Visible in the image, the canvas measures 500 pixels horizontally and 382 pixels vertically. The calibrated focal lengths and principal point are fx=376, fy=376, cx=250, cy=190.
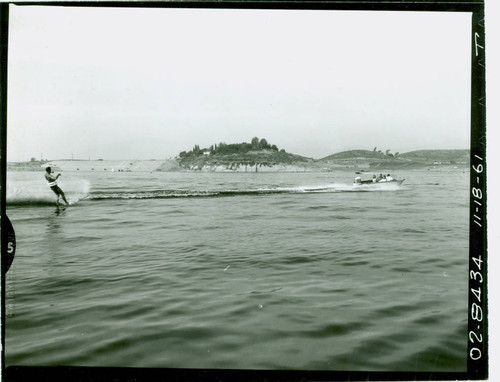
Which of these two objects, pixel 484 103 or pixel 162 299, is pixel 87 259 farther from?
pixel 484 103

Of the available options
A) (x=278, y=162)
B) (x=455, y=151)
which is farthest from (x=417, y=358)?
(x=278, y=162)

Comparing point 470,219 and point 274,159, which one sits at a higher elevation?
point 274,159

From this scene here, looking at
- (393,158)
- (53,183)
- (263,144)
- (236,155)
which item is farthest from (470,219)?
(53,183)

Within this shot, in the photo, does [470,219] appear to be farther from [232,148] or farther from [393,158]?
[232,148]

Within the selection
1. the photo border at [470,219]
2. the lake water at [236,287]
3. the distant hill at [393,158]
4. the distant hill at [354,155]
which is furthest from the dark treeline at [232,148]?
the photo border at [470,219]

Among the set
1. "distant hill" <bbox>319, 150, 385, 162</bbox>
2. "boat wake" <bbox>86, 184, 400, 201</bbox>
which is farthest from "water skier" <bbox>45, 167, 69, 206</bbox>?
"distant hill" <bbox>319, 150, 385, 162</bbox>

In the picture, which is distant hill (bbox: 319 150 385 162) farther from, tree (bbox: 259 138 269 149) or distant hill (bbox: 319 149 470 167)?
tree (bbox: 259 138 269 149)
